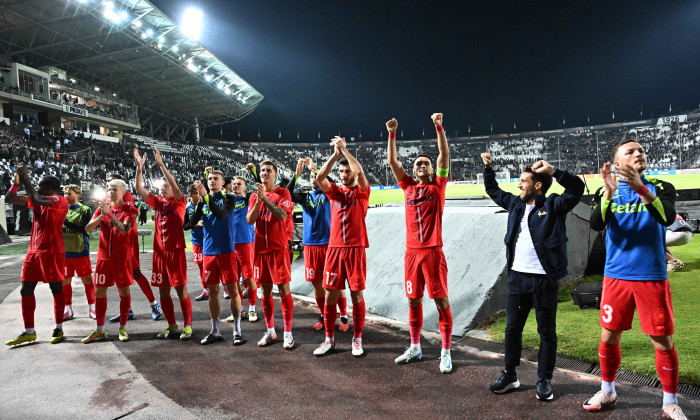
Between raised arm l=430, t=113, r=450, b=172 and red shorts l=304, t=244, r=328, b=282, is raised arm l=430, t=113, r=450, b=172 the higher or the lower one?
the higher one

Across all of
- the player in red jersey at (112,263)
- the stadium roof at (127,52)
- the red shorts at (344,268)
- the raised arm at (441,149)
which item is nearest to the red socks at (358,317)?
the red shorts at (344,268)

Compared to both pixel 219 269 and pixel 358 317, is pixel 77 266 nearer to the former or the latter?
pixel 219 269

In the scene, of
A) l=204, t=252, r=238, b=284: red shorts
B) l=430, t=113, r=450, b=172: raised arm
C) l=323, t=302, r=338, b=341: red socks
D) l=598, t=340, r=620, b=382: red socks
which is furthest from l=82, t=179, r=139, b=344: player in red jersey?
l=598, t=340, r=620, b=382: red socks

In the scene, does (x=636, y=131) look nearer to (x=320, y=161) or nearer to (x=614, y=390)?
(x=320, y=161)

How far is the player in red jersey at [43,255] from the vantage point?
205 inches

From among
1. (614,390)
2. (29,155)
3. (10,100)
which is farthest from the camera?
(10,100)

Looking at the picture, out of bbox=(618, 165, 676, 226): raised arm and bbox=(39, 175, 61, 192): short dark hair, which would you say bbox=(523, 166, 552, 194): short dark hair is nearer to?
bbox=(618, 165, 676, 226): raised arm

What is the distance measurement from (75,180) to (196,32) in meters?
20.5

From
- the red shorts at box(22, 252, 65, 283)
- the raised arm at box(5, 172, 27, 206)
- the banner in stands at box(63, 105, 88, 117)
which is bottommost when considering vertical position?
the red shorts at box(22, 252, 65, 283)

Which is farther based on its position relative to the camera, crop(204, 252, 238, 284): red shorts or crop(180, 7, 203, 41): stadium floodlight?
crop(180, 7, 203, 41): stadium floodlight

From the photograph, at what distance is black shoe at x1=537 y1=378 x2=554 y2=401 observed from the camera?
3.33 metres

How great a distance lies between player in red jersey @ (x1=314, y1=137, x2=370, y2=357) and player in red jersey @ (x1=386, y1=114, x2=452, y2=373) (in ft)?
1.83

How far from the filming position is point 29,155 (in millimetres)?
24297

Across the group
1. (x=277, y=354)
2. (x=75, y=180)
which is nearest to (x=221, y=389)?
(x=277, y=354)
